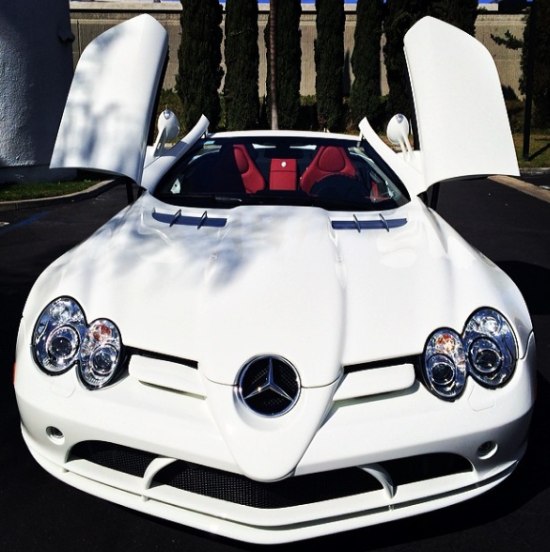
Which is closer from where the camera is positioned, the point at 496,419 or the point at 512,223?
the point at 496,419

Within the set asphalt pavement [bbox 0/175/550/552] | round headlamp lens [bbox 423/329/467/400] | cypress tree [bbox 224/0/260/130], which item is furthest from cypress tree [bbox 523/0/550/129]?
round headlamp lens [bbox 423/329/467/400]

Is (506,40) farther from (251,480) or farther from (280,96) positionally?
(251,480)

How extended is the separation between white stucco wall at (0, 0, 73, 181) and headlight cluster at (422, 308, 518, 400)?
10.2 meters

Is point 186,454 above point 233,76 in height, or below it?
above

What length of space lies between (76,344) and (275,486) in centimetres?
79

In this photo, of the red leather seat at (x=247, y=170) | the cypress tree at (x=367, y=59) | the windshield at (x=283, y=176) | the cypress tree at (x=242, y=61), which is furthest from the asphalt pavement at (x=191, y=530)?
the cypress tree at (x=367, y=59)

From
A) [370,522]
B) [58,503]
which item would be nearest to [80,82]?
[58,503]

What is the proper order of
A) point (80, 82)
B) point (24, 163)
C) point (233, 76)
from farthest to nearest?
point (233, 76), point (24, 163), point (80, 82)

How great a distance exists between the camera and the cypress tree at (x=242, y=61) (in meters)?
21.9

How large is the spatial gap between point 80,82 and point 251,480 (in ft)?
7.28

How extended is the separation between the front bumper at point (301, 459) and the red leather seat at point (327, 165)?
1742mm

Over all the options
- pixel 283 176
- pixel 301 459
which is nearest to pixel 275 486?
pixel 301 459

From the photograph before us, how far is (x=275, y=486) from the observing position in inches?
78.6

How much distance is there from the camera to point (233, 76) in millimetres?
22156
